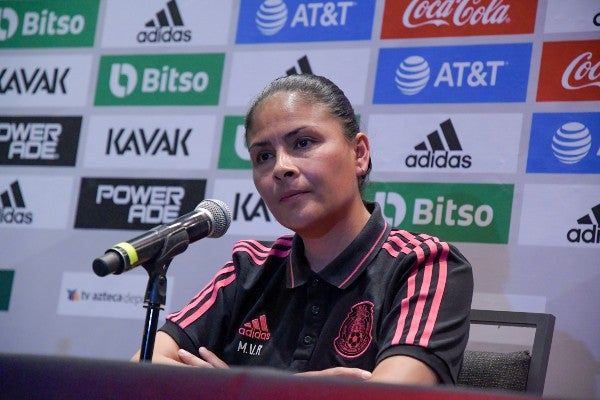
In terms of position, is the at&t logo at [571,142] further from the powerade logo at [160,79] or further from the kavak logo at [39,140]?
the kavak logo at [39,140]

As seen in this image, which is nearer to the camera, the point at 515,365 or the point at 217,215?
the point at 217,215

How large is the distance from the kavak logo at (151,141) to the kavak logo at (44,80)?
17 centimetres

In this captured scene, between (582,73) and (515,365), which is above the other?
(582,73)

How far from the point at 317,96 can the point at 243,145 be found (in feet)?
4.00

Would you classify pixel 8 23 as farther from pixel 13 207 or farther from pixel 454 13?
pixel 454 13

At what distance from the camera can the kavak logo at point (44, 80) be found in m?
3.59

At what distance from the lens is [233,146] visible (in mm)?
3289

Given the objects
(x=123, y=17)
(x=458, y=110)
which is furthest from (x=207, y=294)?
(x=123, y=17)

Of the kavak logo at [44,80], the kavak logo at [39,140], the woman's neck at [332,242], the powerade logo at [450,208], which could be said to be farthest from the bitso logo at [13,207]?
the woman's neck at [332,242]

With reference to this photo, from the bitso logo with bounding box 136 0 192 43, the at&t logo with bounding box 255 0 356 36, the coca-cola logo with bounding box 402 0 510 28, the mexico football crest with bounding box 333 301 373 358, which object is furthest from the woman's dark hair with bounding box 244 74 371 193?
the bitso logo with bounding box 136 0 192 43

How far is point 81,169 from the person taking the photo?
3494mm

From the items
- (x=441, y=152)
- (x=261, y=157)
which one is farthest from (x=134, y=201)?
(x=261, y=157)

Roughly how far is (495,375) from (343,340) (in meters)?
0.34

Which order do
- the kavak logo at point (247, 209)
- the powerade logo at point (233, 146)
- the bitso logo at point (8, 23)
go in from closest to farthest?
the kavak logo at point (247, 209) → the powerade logo at point (233, 146) → the bitso logo at point (8, 23)
